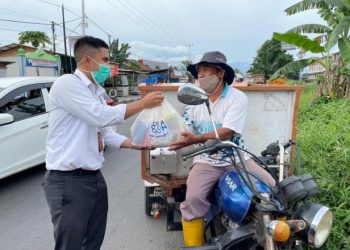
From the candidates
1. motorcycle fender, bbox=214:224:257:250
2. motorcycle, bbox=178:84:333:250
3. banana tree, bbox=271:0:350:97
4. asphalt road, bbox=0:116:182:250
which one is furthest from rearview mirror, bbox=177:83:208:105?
banana tree, bbox=271:0:350:97

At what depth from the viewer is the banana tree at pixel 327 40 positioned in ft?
27.7

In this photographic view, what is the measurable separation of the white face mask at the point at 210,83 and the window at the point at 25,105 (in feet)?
12.4

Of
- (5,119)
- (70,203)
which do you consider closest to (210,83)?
(70,203)

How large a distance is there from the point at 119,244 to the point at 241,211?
2.13m

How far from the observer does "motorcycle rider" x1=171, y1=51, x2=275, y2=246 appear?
2797 millimetres

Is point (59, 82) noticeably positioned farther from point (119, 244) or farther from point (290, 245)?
point (119, 244)

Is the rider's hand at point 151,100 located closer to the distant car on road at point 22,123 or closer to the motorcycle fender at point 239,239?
the motorcycle fender at point 239,239

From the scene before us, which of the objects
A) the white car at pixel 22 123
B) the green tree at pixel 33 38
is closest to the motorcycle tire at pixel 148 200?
the white car at pixel 22 123

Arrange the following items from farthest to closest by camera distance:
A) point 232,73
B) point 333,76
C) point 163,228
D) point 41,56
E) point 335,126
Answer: point 41,56 → point 333,76 → point 335,126 → point 163,228 → point 232,73

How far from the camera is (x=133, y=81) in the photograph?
43062 mm

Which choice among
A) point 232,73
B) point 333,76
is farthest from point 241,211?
point 333,76

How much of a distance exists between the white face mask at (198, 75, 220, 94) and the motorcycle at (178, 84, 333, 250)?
2.73 ft

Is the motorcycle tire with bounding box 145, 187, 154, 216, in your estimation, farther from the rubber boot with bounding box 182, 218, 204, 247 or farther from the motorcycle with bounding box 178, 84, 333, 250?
the motorcycle with bounding box 178, 84, 333, 250

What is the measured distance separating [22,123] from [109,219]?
91.3 inches
